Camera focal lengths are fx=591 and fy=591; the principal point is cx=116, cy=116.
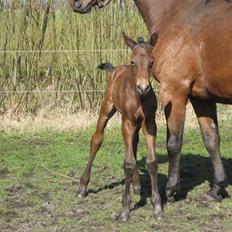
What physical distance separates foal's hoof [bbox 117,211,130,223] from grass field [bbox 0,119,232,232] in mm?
50

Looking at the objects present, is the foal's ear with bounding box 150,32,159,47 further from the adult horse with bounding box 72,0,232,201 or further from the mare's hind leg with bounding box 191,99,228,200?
the mare's hind leg with bounding box 191,99,228,200

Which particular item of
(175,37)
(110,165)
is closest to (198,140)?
(110,165)

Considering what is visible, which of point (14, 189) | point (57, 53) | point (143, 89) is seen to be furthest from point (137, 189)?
point (57, 53)

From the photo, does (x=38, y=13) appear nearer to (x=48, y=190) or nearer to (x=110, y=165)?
(x=110, y=165)

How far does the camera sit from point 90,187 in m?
6.14

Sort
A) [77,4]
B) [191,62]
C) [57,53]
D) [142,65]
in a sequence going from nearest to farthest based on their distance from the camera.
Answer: [142,65] < [191,62] < [77,4] < [57,53]

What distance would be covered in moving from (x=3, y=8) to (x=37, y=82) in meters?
1.35

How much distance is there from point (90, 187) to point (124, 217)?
121cm

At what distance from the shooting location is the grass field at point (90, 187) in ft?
16.3

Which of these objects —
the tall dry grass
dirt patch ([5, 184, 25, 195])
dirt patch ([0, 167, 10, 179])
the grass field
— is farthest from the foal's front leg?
the tall dry grass

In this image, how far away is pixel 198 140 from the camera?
Result: 8562 millimetres

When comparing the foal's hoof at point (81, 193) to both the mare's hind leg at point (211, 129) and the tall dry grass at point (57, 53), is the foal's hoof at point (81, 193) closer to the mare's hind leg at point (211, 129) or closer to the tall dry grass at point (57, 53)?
the mare's hind leg at point (211, 129)

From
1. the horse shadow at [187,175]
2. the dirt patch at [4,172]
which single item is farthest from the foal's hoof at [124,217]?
the dirt patch at [4,172]

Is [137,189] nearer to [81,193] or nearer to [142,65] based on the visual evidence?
[81,193]
